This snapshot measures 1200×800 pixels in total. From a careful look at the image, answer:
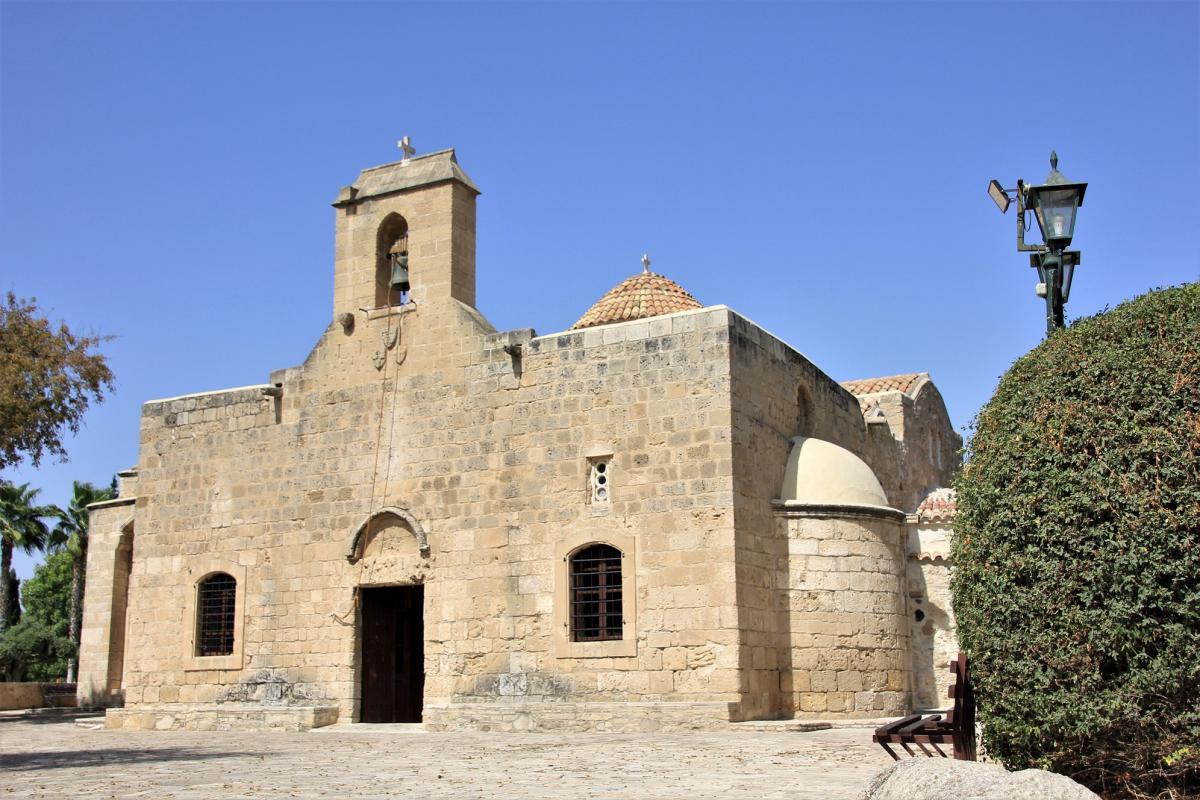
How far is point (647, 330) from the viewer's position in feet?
47.2

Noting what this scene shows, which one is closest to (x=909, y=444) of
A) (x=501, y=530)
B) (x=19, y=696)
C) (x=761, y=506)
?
(x=761, y=506)

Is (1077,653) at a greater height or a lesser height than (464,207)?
lesser

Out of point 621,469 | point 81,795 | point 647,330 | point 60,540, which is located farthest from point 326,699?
point 60,540

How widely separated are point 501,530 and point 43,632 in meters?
20.6

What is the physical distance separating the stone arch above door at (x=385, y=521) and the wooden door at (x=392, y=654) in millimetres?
565

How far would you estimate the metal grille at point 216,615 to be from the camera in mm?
16719

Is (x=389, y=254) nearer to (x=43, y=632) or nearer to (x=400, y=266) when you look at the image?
(x=400, y=266)

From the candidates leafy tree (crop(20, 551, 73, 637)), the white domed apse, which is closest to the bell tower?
the white domed apse

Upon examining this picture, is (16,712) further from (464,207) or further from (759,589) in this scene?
(759,589)

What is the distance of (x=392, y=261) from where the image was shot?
17.0 metres

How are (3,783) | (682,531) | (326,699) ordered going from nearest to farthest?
(3,783)
(682,531)
(326,699)

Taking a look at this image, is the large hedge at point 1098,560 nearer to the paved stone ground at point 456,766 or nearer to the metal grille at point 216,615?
the paved stone ground at point 456,766

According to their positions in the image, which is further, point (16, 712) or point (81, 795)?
point (16, 712)

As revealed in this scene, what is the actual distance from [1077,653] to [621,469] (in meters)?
8.23
